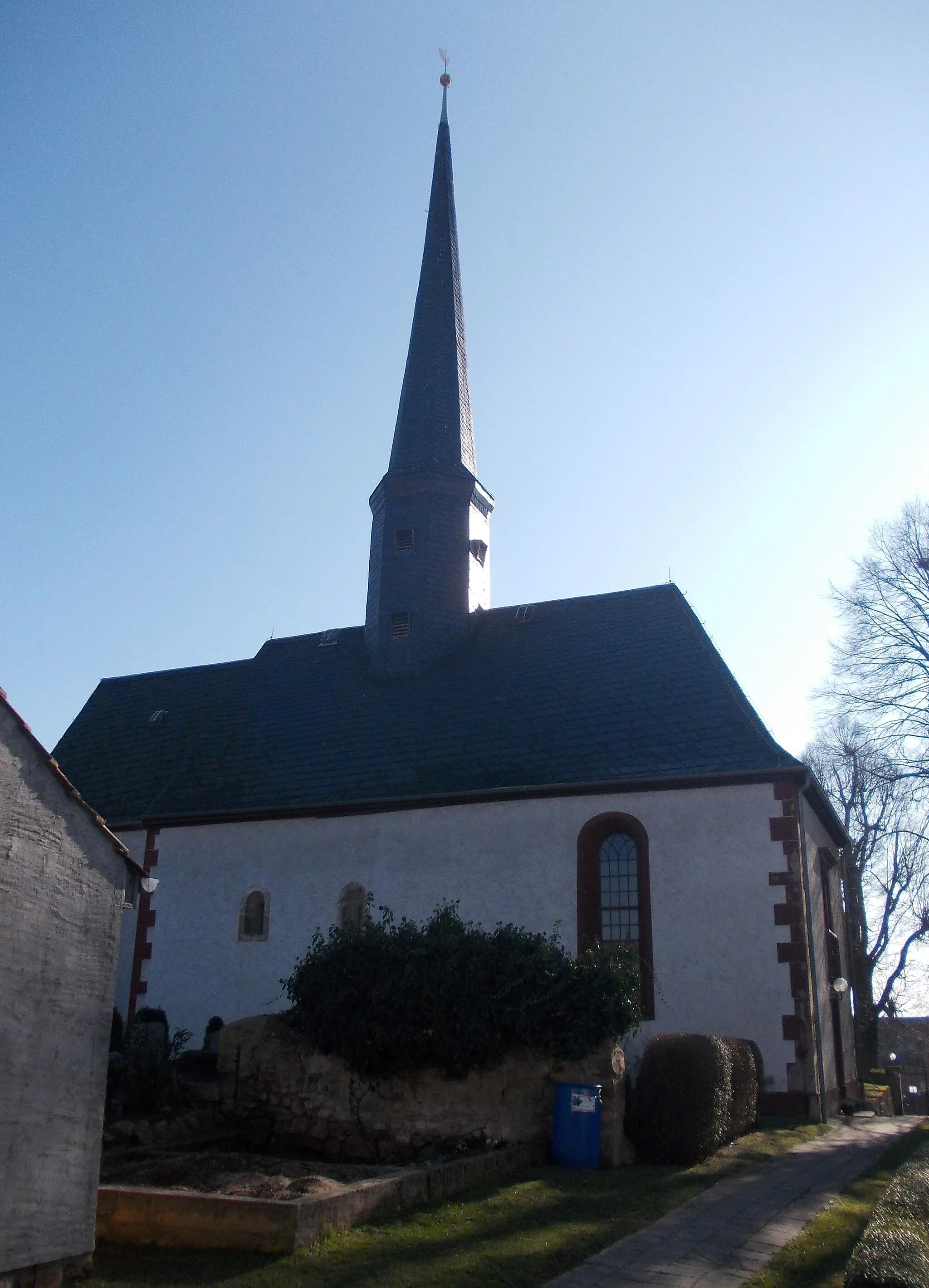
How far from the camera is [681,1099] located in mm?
11367

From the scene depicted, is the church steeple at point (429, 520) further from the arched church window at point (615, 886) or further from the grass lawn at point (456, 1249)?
the grass lawn at point (456, 1249)

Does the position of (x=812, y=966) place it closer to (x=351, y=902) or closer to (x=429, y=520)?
(x=351, y=902)

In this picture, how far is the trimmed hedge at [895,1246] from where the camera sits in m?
5.62

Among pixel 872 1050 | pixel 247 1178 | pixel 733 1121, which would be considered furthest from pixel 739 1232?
pixel 872 1050

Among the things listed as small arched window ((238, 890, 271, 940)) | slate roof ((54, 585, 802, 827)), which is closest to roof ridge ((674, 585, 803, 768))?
slate roof ((54, 585, 802, 827))

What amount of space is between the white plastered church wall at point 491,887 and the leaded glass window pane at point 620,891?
427mm

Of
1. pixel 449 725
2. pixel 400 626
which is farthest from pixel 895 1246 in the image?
pixel 400 626

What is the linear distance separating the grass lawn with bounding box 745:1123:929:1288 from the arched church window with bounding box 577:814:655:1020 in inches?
229

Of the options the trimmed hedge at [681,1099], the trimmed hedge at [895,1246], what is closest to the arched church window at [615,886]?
the trimmed hedge at [681,1099]

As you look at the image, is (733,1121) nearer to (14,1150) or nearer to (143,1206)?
(143,1206)

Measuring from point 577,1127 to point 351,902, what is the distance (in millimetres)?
8152

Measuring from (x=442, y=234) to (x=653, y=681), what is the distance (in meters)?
14.0

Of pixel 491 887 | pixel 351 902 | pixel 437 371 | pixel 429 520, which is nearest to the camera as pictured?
pixel 491 887

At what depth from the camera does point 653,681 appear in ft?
61.1
